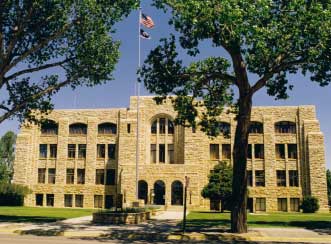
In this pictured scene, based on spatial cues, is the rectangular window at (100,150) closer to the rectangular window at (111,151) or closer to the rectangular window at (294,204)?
the rectangular window at (111,151)

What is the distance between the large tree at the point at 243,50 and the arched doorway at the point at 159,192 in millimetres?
27947

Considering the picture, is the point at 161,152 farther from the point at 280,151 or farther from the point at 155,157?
the point at 280,151

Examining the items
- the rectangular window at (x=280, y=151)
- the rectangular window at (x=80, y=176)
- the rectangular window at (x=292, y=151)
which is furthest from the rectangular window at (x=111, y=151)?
the rectangular window at (x=292, y=151)

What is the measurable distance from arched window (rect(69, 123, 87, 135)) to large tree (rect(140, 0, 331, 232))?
34165mm

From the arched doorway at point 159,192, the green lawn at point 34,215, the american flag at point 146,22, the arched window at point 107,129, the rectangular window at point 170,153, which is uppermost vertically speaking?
the american flag at point 146,22

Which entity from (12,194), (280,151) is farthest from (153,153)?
(12,194)

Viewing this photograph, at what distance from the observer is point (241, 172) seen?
67.4 ft

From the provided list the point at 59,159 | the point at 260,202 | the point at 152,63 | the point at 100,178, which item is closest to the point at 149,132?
the point at 100,178

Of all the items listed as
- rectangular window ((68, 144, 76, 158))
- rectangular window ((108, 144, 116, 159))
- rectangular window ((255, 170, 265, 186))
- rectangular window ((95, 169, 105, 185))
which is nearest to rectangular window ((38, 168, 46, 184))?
rectangular window ((68, 144, 76, 158))

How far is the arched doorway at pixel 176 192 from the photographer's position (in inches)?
2004

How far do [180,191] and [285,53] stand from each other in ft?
110

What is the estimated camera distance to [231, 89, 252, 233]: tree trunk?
20359 millimetres

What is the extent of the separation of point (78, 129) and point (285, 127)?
2741 cm

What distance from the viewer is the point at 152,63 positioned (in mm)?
22828
